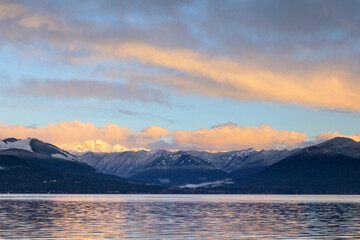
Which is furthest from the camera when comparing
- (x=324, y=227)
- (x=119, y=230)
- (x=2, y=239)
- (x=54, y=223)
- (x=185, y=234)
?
(x=54, y=223)

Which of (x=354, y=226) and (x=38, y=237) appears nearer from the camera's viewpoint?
(x=38, y=237)

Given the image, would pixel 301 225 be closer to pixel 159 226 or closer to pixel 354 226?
pixel 354 226

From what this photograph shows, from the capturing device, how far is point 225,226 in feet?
341

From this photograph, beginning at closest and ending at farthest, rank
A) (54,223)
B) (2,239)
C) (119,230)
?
(2,239) < (119,230) < (54,223)

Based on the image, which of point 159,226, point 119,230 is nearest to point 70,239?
point 119,230

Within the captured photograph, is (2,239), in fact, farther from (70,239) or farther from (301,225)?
(301,225)

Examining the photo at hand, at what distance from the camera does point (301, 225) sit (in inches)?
4245

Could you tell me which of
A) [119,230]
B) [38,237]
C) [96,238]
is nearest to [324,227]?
[119,230]

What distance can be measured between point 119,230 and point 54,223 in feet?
67.3

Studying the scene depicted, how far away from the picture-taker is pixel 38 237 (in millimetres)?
83812

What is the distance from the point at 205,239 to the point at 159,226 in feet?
81.9

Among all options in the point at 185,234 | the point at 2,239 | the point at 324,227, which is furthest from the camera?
the point at 324,227

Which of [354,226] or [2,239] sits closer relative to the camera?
[2,239]

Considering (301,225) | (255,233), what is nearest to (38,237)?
(255,233)
